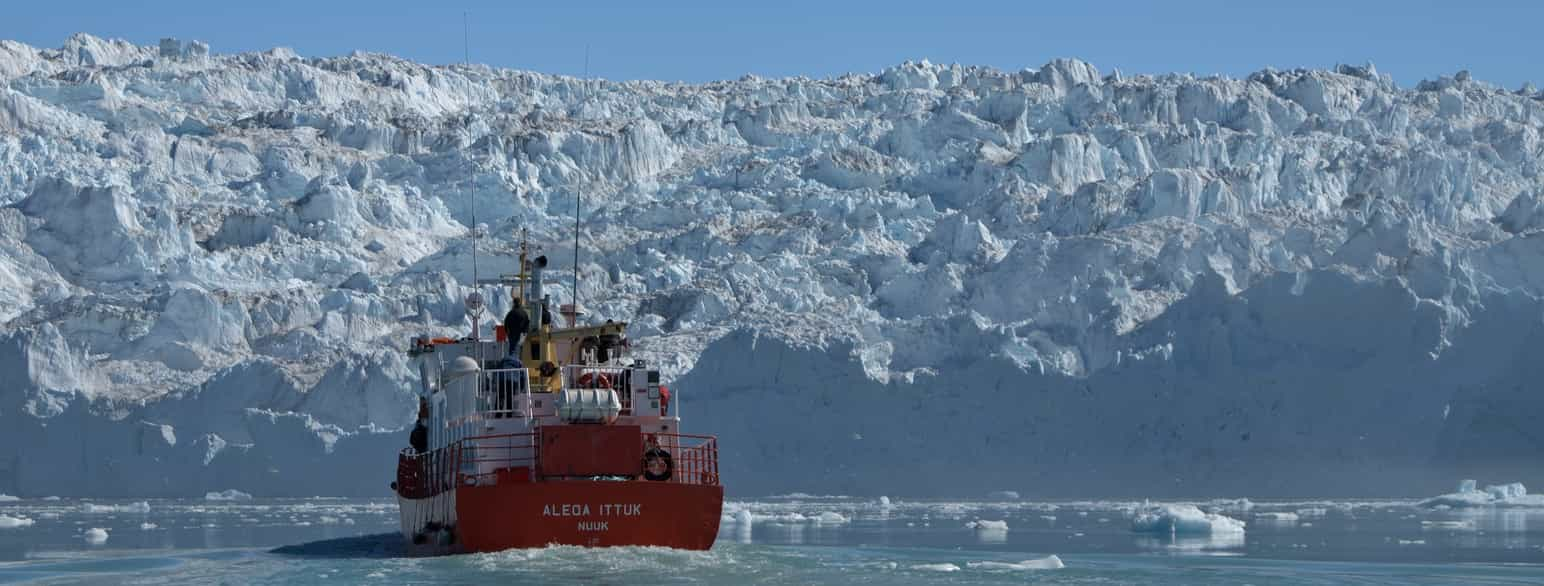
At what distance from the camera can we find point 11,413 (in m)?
41.3

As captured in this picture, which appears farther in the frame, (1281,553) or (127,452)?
(127,452)

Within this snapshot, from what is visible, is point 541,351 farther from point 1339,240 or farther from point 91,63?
point 91,63

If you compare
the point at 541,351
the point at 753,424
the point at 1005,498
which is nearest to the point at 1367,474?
the point at 1005,498

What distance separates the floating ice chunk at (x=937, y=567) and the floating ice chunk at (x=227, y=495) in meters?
24.6

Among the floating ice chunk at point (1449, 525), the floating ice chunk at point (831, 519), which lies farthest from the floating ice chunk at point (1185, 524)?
the floating ice chunk at point (831, 519)

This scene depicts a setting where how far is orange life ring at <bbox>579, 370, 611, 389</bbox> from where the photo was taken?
20438mm

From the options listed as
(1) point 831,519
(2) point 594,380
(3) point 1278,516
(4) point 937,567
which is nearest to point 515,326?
(2) point 594,380

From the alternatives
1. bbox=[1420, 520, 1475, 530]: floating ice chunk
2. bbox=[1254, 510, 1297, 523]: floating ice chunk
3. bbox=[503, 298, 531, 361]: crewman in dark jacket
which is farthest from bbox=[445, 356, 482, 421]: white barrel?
bbox=[1254, 510, 1297, 523]: floating ice chunk

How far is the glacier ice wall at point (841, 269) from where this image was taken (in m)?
38.3

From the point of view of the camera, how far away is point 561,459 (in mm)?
19000

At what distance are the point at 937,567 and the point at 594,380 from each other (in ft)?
13.0

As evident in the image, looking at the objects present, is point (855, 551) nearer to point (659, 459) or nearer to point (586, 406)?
point (659, 459)

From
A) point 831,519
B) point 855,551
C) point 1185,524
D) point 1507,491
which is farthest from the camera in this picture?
point 1507,491

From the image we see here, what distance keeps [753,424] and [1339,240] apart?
1359 centimetres
